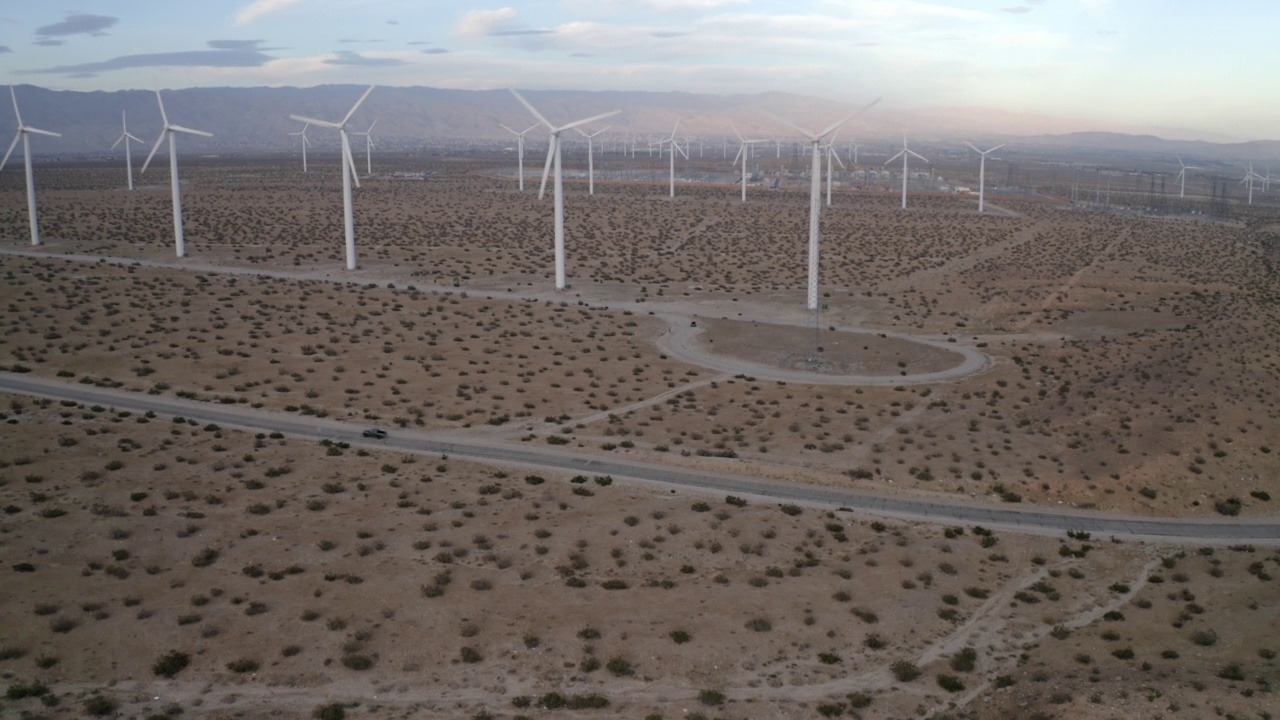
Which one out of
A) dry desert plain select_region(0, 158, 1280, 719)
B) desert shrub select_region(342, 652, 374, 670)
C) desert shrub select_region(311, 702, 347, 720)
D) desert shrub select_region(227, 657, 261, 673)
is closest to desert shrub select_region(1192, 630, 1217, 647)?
dry desert plain select_region(0, 158, 1280, 719)

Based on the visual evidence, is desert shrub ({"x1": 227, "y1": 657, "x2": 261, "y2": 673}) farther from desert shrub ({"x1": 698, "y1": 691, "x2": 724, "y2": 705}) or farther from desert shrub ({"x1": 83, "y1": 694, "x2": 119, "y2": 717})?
desert shrub ({"x1": 698, "y1": 691, "x2": 724, "y2": 705})

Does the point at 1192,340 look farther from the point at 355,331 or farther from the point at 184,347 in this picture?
the point at 184,347

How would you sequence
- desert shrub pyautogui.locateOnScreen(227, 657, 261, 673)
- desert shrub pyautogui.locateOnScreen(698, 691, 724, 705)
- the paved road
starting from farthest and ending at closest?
the paved road, desert shrub pyautogui.locateOnScreen(227, 657, 261, 673), desert shrub pyautogui.locateOnScreen(698, 691, 724, 705)

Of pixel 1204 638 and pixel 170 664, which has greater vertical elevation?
pixel 170 664

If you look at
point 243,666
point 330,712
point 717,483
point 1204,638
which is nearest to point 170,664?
point 243,666

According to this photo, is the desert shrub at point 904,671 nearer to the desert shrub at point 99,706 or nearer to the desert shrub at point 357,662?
the desert shrub at point 357,662

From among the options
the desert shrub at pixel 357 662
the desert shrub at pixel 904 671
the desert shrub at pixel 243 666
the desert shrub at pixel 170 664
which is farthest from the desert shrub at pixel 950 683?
the desert shrub at pixel 170 664

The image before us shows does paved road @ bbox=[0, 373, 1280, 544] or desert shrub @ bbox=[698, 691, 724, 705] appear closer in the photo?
desert shrub @ bbox=[698, 691, 724, 705]

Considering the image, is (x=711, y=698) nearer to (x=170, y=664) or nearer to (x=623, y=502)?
(x=170, y=664)
